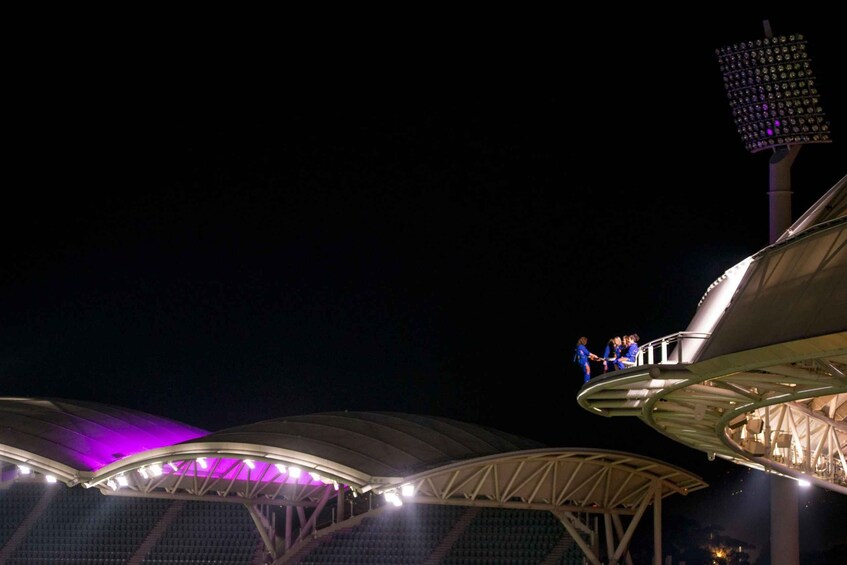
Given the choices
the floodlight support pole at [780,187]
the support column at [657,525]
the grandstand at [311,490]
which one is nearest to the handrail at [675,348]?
the floodlight support pole at [780,187]

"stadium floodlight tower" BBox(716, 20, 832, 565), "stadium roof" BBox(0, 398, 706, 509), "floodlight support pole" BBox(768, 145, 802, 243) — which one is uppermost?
"stadium floodlight tower" BBox(716, 20, 832, 565)

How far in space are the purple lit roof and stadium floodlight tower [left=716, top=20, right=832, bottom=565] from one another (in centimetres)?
2212

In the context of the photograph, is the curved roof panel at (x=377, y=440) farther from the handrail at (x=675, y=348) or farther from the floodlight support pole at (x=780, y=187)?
the handrail at (x=675, y=348)

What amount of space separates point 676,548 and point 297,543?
2379 cm

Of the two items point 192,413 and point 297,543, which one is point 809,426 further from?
point 192,413

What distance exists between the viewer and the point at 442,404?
2803 inches

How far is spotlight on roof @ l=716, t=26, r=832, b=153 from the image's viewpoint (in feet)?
126

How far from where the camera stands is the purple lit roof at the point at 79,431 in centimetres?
4522

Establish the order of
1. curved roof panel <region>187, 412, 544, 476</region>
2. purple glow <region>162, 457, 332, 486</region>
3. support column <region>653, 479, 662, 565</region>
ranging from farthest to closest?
1. purple glow <region>162, 457, 332, 486</region>
2. support column <region>653, 479, 662, 565</region>
3. curved roof panel <region>187, 412, 544, 476</region>

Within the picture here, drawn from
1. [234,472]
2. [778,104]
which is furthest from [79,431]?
[778,104]

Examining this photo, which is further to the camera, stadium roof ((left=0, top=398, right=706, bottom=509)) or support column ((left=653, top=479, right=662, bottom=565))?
support column ((left=653, top=479, right=662, bottom=565))

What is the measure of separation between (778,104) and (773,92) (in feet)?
1.25

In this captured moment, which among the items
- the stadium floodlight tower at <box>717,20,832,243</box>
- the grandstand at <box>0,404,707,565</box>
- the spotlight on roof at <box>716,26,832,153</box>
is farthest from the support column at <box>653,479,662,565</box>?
the spotlight on roof at <box>716,26,832,153</box>

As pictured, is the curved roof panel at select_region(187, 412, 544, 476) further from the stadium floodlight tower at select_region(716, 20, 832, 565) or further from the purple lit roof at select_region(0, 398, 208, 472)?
the stadium floodlight tower at select_region(716, 20, 832, 565)
